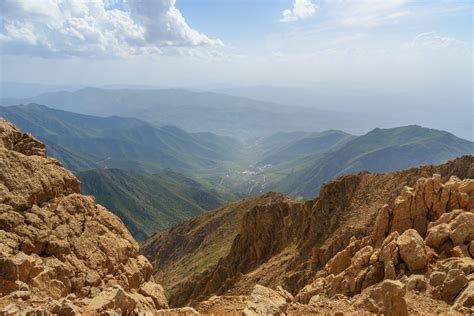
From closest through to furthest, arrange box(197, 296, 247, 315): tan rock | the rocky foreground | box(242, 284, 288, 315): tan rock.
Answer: box(242, 284, 288, 315): tan rock < the rocky foreground < box(197, 296, 247, 315): tan rock

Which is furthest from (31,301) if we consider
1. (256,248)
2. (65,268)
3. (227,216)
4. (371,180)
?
(227,216)

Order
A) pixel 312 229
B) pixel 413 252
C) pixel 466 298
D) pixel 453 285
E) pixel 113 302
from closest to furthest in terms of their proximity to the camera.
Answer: pixel 113 302 → pixel 466 298 → pixel 453 285 → pixel 413 252 → pixel 312 229

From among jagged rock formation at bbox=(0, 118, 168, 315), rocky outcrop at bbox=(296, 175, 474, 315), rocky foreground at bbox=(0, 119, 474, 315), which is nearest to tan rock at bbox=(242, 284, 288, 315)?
rocky foreground at bbox=(0, 119, 474, 315)

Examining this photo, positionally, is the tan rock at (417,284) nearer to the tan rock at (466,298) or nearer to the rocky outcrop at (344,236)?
the rocky outcrop at (344,236)

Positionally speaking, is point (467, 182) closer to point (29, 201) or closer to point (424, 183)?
point (424, 183)

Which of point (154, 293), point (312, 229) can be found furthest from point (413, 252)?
point (312, 229)

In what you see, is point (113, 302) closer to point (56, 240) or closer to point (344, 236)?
point (56, 240)

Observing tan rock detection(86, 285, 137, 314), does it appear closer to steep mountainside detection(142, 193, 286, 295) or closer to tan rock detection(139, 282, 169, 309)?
tan rock detection(139, 282, 169, 309)
